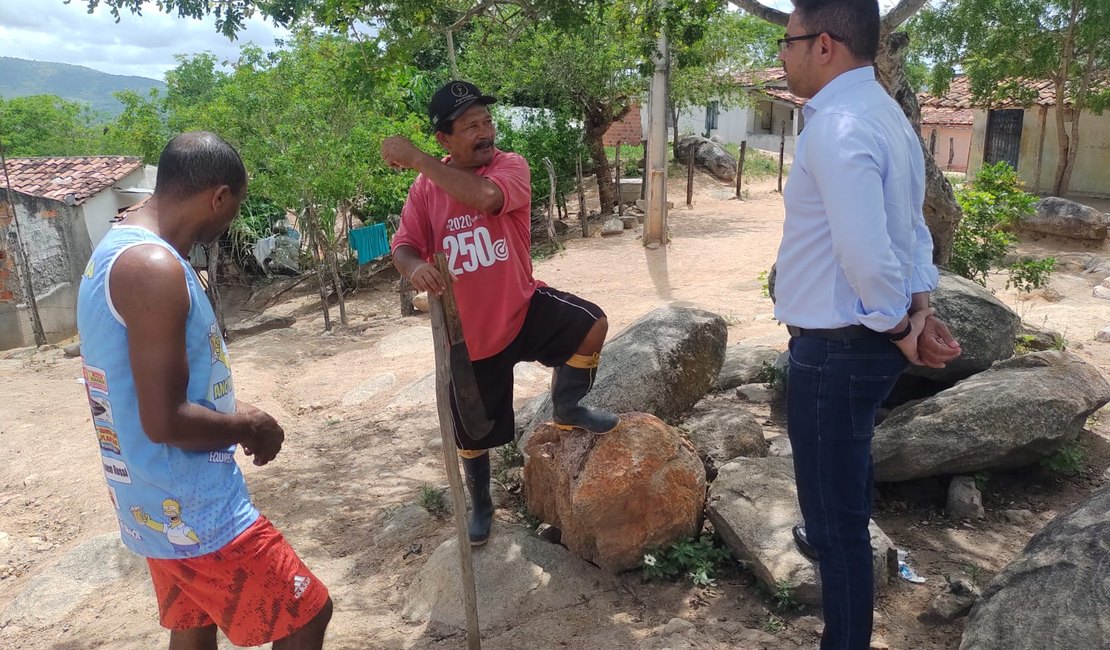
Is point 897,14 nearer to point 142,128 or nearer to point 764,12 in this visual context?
point 764,12

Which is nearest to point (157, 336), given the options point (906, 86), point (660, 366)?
point (660, 366)

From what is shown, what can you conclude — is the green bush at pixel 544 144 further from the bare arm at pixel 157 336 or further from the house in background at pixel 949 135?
the house in background at pixel 949 135

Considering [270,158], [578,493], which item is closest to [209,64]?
[270,158]

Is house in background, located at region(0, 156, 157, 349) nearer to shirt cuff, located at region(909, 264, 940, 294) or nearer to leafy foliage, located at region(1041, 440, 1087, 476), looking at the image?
leafy foliage, located at region(1041, 440, 1087, 476)

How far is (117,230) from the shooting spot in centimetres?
184

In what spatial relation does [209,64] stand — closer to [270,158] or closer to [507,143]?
[507,143]

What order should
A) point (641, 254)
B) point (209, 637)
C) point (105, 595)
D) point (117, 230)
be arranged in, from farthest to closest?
point (641, 254)
point (105, 595)
point (209, 637)
point (117, 230)

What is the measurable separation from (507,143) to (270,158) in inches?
220

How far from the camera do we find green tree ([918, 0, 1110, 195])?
14.8 metres

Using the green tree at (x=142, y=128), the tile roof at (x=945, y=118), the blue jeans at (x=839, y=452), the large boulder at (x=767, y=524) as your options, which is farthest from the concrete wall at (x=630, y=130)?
the blue jeans at (x=839, y=452)

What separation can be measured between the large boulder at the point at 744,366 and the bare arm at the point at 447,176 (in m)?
2.86

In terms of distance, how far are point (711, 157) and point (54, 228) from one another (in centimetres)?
1616

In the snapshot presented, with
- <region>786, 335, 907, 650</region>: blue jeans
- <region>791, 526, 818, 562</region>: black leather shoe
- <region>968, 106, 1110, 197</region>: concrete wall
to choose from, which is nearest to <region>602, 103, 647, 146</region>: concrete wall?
<region>968, 106, 1110, 197</region>: concrete wall

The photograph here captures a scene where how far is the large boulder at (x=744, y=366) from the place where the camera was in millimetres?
5426
